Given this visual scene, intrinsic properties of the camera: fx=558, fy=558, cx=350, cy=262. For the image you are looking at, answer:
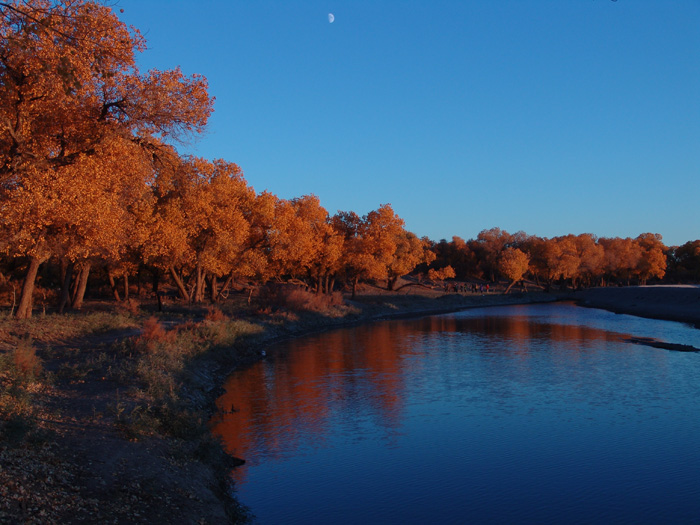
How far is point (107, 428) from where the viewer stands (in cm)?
1064

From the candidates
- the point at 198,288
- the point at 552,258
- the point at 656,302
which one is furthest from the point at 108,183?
the point at 552,258

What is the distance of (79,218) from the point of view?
1912cm

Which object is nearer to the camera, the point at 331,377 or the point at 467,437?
the point at 467,437

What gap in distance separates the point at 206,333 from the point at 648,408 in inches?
735

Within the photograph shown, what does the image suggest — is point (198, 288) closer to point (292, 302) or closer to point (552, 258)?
point (292, 302)

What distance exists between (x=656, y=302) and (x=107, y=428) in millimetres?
69325

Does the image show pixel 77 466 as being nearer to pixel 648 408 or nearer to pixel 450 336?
pixel 648 408

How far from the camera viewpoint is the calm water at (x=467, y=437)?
1059 cm

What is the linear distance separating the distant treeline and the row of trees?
57336 mm

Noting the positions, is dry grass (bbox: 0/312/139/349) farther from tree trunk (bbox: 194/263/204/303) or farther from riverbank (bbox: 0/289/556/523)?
tree trunk (bbox: 194/263/204/303)

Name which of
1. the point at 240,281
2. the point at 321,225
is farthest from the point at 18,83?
the point at 240,281

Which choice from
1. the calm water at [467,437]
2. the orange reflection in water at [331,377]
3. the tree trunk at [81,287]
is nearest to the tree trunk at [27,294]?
the orange reflection in water at [331,377]

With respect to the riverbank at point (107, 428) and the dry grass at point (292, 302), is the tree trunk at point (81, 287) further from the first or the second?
the dry grass at point (292, 302)

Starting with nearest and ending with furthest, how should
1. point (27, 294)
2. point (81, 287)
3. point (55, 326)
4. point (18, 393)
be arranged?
point (18, 393)
point (55, 326)
point (27, 294)
point (81, 287)
